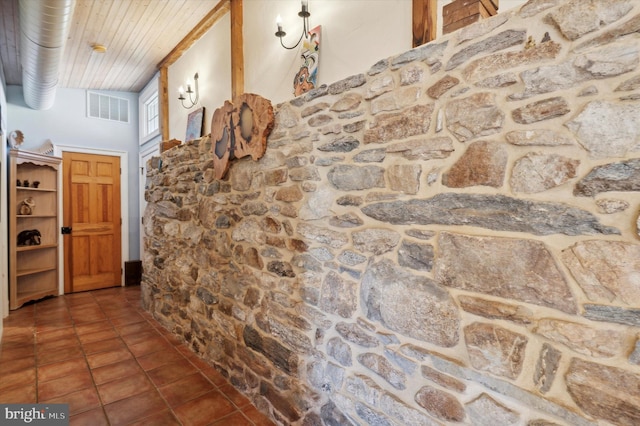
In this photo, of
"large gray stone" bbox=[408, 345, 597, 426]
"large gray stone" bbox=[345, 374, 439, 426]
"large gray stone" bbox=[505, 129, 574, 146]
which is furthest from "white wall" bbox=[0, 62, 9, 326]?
"large gray stone" bbox=[505, 129, 574, 146]

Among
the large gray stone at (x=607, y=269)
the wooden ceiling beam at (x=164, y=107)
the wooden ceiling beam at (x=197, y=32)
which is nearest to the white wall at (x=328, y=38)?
the wooden ceiling beam at (x=197, y=32)

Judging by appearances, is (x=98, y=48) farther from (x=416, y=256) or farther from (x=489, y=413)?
(x=489, y=413)

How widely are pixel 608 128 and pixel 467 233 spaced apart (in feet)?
1.46

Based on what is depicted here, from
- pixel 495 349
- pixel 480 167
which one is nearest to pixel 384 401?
pixel 495 349

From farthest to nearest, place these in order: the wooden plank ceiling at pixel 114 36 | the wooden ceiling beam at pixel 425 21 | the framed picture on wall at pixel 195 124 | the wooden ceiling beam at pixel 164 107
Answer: the wooden ceiling beam at pixel 164 107, the framed picture on wall at pixel 195 124, the wooden plank ceiling at pixel 114 36, the wooden ceiling beam at pixel 425 21

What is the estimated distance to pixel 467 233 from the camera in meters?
1.04

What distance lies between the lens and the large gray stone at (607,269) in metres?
0.76

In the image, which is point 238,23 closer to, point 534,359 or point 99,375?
point 99,375

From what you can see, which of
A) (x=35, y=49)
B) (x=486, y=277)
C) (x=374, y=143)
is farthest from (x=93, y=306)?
(x=486, y=277)

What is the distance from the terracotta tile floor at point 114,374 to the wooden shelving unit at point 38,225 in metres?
0.75

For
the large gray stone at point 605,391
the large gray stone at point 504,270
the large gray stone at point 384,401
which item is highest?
the large gray stone at point 504,270

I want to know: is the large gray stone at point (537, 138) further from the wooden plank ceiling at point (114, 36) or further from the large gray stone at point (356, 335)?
the wooden plank ceiling at point (114, 36)

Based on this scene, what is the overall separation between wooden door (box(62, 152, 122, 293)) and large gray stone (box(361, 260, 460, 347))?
473 cm

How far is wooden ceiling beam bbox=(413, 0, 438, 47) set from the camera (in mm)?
1688
